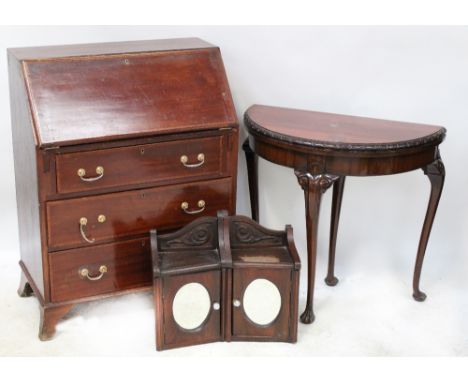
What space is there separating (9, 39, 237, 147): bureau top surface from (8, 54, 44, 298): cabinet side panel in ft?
0.22

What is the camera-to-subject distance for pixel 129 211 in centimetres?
312

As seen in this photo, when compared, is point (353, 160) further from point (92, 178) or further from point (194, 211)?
point (92, 178)

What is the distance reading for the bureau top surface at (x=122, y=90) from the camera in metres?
2.91

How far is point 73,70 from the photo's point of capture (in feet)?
9.80

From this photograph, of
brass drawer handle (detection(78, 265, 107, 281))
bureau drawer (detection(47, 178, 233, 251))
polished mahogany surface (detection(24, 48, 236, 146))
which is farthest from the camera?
brass drawer handle (detection(78, 265, 107, 281))

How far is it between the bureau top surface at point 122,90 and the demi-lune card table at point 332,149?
19 cm

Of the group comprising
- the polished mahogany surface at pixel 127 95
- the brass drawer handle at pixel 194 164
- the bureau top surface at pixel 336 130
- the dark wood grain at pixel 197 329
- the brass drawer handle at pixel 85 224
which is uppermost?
the polished mahogany surface at pixel 127 95

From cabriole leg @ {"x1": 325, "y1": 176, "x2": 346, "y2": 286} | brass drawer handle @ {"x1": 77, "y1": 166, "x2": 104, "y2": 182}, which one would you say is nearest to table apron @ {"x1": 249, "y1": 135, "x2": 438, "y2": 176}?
cabriole leg @ {"x1": 325, "y1": 176, "x2": 346, "y2": 286}

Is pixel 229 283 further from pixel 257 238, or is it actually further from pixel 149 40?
pixel 149 40

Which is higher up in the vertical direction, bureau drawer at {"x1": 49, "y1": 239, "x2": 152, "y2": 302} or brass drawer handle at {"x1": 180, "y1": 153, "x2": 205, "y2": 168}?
brass drawer handle at {"x1": 180, "y1": 153, "x2": 205, "y2": 168}

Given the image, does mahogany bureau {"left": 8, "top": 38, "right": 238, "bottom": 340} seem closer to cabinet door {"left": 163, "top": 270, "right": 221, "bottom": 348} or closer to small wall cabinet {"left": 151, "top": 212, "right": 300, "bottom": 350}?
small wall cabinet {"left": 151, "top": 212, "right": 300, "bottom": 350}

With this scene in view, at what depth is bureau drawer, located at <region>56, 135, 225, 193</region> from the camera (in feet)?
9.65

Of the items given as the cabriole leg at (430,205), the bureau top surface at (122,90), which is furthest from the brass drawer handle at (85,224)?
the cabriole leg at (430,205)

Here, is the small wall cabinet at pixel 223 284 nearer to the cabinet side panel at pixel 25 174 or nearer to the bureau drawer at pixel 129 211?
the bureau drawer at pixel 129 211
